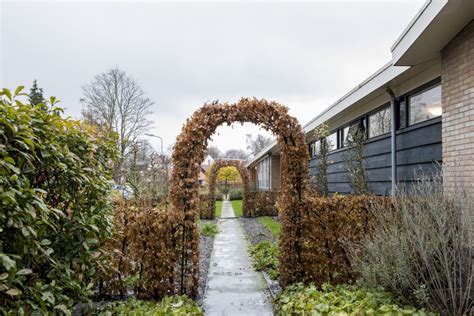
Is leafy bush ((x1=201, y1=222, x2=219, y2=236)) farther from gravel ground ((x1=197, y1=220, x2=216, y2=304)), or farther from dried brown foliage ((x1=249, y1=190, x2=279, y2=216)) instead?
dried brown foliage ((x1=249, y1=190, x2=279, y2=216))

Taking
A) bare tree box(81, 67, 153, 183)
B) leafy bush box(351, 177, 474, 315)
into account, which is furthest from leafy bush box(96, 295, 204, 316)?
bare tree box(81, 67, 153, 183)

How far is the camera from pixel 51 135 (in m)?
2.68

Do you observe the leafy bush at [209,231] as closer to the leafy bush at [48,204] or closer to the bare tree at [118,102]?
the leafy bush at [48,204]

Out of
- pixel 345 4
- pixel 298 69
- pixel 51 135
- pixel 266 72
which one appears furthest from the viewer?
pixel 266 72

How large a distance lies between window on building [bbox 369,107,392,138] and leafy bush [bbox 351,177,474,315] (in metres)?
3.94

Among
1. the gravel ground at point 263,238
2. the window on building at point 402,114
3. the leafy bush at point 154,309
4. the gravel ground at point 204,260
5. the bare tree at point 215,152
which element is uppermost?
the bare tree at point 215,152

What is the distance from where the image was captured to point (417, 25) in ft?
14.2

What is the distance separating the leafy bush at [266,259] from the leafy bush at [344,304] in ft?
6.11

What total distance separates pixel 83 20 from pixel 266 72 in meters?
7.79

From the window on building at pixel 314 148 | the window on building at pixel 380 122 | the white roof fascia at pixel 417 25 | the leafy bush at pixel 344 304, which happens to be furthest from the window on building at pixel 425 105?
the window on building at pixel 314 148

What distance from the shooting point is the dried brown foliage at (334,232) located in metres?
4.83

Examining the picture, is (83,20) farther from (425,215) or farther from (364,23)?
(425,215)

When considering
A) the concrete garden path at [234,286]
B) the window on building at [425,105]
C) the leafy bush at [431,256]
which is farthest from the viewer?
the window on building at [425,105]

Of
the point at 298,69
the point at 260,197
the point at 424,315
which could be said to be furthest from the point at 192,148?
the point at 260,197
